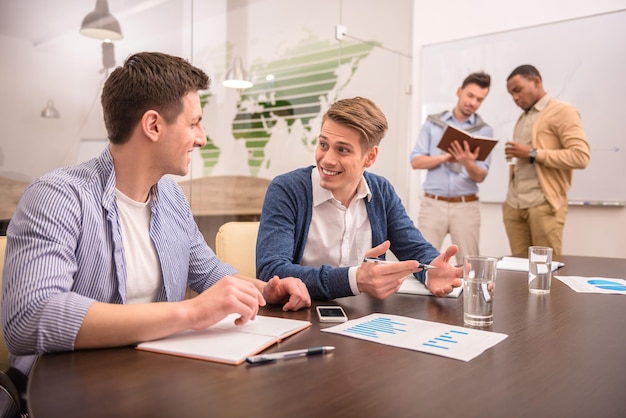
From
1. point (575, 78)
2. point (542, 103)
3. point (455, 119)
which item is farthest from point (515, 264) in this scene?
point (575, 78)

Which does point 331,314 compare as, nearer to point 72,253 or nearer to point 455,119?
point 72,253

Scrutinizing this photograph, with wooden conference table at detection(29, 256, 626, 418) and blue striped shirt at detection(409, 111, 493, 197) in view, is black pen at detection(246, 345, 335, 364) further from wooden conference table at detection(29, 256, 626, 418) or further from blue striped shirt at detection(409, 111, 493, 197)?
blue striped shirt at detection(409, 111, 493, 197)

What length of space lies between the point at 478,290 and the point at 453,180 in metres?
2.68

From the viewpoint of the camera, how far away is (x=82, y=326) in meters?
0.87

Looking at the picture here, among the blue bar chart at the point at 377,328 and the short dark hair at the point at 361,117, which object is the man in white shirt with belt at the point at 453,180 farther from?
the blue bar chart at the point at 377,328

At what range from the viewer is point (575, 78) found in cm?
389

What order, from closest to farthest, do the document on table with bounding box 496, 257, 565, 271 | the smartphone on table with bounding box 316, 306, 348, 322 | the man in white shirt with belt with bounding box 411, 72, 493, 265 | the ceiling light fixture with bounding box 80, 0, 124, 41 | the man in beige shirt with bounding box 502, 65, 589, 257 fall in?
1. the smartphone on table with bounding box 316, 306, 348, 322
2. the document on table with bounding box 496, 257, 565, 271
3. the ceiling light fixture with bounding box 80, 0, 124, 41
4. the man in beige shirt with bounding box 502, 65, 589, 257
5. the man in white shirt with belt with bounding box 411, 72, 493, 265

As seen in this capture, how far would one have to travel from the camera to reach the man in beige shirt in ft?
10.8

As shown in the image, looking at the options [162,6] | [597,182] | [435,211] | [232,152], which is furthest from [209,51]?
[597,182]

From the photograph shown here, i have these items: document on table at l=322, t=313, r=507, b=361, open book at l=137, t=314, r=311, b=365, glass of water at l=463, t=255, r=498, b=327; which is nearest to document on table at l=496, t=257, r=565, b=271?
glass of water at l=463, t=255, r=498, b=327

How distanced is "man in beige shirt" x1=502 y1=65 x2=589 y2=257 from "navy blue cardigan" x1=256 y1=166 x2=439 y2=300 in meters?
1.82

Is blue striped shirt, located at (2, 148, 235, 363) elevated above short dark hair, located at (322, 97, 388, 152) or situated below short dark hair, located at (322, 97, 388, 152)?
below

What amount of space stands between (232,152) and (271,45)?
28.1 inches

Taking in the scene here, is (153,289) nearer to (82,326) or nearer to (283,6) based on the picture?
(82,326)
